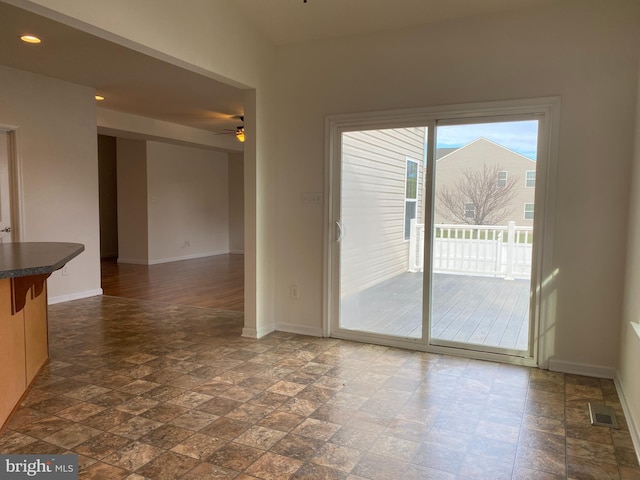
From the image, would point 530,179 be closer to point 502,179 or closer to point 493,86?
point 502,179

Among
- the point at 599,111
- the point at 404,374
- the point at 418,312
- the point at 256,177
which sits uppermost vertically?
the point at 599,111

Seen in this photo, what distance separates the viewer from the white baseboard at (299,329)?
4.30 m

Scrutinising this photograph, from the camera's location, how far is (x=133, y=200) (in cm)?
907

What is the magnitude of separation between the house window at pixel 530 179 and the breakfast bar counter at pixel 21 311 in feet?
10.5

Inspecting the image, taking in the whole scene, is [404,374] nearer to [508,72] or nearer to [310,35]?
[508,72]

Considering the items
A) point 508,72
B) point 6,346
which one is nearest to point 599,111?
point 508,72

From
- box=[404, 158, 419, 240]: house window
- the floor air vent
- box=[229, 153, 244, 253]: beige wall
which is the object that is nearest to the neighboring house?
box=[404, 158, 419, 240]: house window

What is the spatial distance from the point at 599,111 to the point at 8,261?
12.5 ft

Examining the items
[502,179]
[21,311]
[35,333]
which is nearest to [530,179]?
[502,179]

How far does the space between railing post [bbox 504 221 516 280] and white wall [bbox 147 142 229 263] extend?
7.26 metres

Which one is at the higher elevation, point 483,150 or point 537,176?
point 483,150

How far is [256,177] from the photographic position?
13.5 feet

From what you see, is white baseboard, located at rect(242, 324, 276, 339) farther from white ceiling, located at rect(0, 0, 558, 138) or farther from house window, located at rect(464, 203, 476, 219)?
white ceiling, located at rect(0, 0, 558, 138)

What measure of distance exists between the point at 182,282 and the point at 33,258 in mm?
4620
